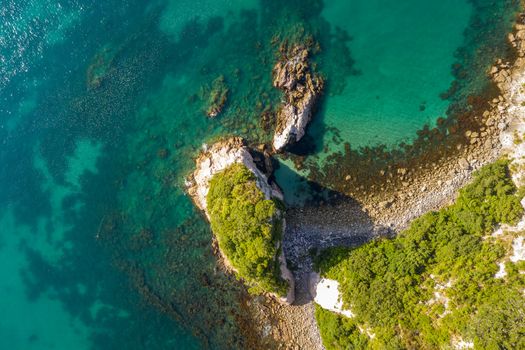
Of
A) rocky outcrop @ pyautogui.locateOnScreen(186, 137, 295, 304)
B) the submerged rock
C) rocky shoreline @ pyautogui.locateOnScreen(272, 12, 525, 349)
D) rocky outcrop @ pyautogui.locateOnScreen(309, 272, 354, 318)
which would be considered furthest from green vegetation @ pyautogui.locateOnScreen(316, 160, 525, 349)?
the submerged rock

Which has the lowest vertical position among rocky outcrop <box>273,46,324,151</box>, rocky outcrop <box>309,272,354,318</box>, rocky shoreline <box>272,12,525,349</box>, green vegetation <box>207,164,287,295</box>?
rocky outcrop <box>309,272,354,318</box>

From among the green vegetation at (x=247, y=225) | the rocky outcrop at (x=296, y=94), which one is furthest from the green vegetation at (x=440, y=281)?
the rocky outcrop at (x=296, y=94)

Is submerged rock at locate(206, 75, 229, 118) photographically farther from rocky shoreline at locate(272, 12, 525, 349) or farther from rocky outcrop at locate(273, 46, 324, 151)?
rocky shoreline at locate(272, 12, 525, 349)

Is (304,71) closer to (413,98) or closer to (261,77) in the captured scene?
(261,77)

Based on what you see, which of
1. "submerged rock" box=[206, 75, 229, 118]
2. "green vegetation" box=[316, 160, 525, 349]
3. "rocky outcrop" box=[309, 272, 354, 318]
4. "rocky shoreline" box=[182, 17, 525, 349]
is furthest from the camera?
"submerged rock" box=[206, 75, 229, 118]

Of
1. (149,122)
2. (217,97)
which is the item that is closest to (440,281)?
(217,97)

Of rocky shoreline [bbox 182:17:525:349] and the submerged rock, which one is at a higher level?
the submerged rock

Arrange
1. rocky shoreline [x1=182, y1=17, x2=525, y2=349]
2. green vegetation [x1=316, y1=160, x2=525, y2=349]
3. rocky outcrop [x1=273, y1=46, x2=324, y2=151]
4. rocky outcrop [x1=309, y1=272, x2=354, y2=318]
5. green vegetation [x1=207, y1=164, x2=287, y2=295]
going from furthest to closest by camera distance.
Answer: rocky outcrop [x1=273, y1=46, x2=324, y2=151] → rocky shoreline [x1=182, y1=17, x2=525, y2=349] → rocky outcrop [x1=309, y1=272, x2=354, y2=318] → green vegetation [x1=207, y1=164, x2=287, y2=295] → green vegetation [x1=316, y1=160, x2=525, y2=349]
